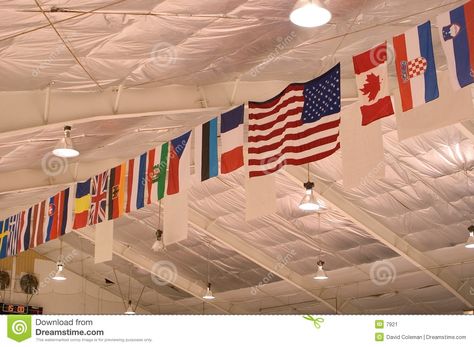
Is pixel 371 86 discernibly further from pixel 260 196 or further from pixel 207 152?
pixel 207 152

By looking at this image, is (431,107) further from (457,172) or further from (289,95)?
(457,172)

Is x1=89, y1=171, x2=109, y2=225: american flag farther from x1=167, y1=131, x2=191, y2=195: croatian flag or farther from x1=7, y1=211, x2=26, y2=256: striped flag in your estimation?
x1=7, y1=211, x2=26, y2=256: striped flag

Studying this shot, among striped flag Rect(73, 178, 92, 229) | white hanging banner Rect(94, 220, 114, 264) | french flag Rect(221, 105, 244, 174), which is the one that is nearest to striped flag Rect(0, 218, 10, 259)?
white hanging banner Rect(94, 220, 114, 264)

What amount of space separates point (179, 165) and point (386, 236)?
371 inches

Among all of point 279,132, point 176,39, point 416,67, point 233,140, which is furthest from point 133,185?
point 416,67

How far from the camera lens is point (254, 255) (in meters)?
23.2

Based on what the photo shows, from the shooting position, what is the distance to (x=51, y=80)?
A: 40.2 feet

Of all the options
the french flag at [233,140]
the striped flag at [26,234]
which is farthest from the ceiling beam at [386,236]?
the striped flag at [26,234]

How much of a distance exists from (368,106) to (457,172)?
322 inches

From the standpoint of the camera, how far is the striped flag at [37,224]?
15.5 m

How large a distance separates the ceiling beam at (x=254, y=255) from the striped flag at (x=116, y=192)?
7.42 metres

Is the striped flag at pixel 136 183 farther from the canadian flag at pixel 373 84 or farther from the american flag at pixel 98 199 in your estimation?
the canadian flag at pixel 373 84

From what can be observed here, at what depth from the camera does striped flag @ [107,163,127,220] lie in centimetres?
1362
